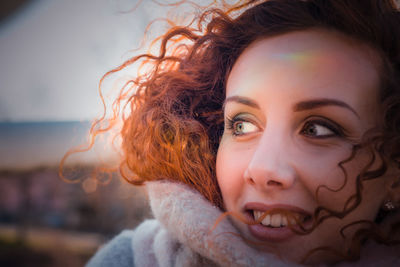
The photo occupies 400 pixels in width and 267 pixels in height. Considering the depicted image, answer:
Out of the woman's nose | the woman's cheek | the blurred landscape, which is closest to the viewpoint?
the woman's nose

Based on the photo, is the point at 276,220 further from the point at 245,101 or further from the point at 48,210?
the point at 48,210

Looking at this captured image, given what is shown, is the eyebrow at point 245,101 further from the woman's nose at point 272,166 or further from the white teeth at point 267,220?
the white teeth at point 267,220

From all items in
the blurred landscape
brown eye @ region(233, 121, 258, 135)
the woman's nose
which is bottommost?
the blurred landscape

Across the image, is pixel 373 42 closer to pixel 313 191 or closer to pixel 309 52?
pixel 309 52

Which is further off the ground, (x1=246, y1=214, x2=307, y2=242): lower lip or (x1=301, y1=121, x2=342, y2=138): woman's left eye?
(x1=301, y1=121, x2=342, y2=138): woman's left eye

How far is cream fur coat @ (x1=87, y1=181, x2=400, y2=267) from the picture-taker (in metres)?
0.68

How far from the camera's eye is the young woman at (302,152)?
2.15 ft

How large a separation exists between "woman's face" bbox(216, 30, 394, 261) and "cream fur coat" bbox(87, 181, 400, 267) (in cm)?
7

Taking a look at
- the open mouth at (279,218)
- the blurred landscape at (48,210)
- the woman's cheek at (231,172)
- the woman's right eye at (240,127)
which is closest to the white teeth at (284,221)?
the open mouth at (279,218)

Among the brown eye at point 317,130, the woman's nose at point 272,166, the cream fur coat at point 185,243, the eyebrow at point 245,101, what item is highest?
the eyebrow at point 245,101

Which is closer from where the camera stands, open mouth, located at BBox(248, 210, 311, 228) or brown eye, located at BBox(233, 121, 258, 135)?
open mouth, located at BBox(248, 210, 311, 228)

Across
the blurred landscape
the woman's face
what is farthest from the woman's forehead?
the blurred landscape

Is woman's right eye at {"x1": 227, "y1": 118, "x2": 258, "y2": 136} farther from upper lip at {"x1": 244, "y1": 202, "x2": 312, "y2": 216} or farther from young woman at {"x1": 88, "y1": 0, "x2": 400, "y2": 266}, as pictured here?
upper lip at {"x1": 244, "y1": 202, "x2": 312, "y2": 216}

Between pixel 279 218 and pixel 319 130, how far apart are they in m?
0.24
